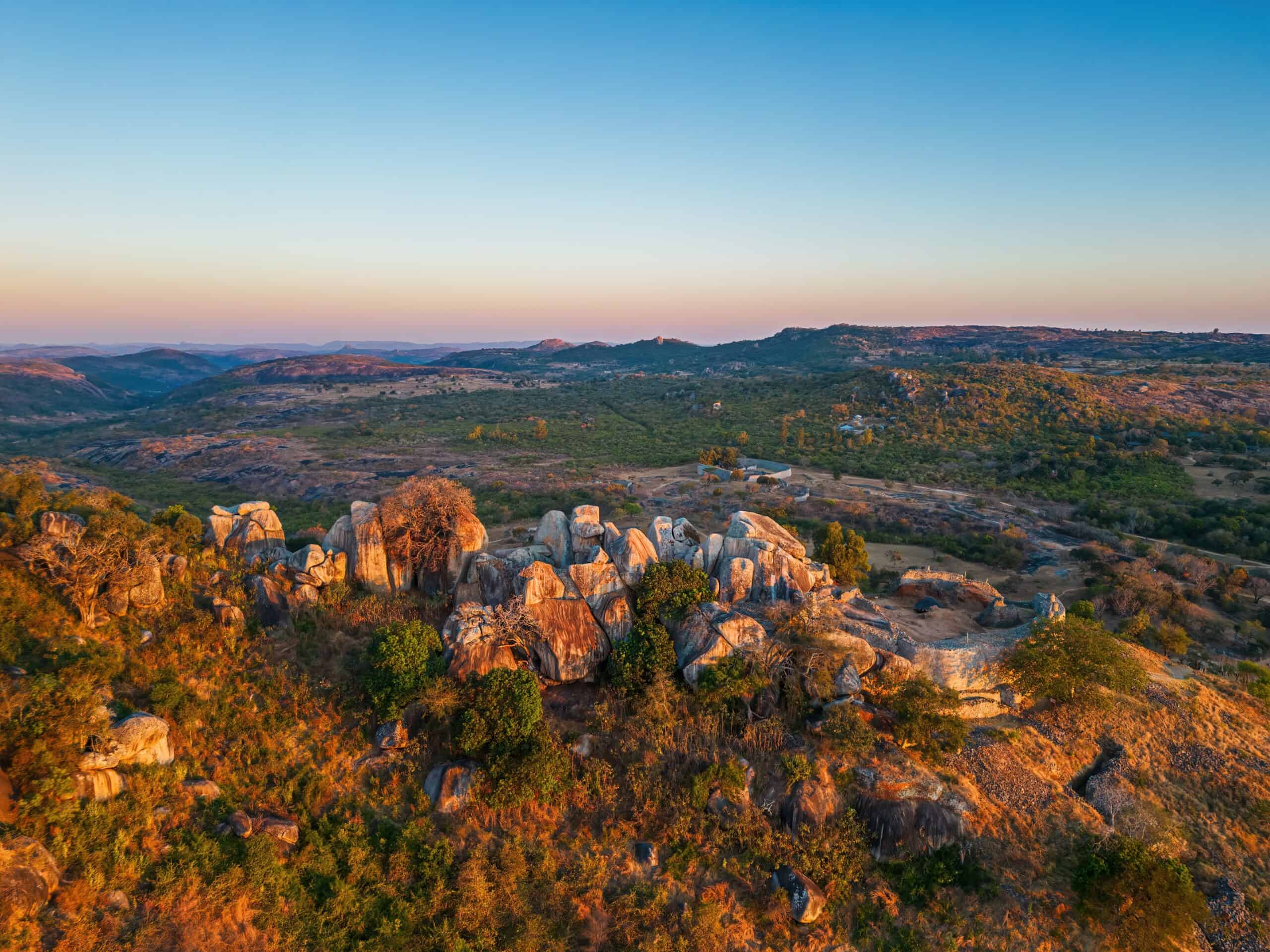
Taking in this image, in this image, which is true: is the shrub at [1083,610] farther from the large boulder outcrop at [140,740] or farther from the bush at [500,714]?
the large boulder outcrop at [140,740]

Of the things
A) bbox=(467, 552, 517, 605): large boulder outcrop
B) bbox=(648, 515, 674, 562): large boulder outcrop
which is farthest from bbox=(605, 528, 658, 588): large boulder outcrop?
bbox=(467, 552, 517, 605): large boulder outcrop

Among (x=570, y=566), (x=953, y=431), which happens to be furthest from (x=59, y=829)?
(x=953, y=431)

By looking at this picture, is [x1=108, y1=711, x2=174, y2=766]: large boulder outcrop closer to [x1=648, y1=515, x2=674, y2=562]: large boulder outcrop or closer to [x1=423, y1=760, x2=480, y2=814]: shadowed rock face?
[x1=423, y1=760, x2=480, y2=814]: shadowed rock face

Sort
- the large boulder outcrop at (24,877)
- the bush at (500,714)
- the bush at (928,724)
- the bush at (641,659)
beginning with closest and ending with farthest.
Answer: the large boulder outcrop at (24,877) → the bush at (500,714) → the bush at (928,724) → the bush at (641,659)

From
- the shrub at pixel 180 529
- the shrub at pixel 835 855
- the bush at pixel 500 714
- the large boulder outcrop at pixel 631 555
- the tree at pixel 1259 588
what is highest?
the shrub at pixel 180 529

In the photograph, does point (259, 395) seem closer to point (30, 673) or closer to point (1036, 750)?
point (30, 673)

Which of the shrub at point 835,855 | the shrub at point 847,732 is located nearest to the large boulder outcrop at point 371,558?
the shrub at point 847,732
